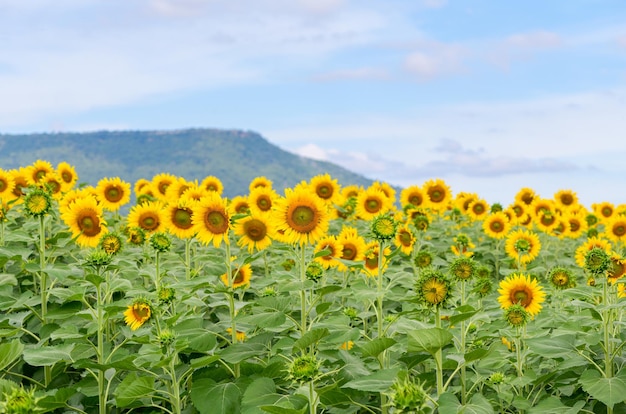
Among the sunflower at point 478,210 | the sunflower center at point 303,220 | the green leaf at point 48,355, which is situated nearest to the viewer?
Result: the green leaf at point 48,355

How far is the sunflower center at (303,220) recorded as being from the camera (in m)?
5.74

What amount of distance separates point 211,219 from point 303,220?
3.04 ft

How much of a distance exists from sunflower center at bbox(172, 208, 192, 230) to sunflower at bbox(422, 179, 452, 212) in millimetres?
7420

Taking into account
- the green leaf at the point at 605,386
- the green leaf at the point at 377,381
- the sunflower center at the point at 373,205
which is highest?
the sunflower center at the point at 373,205

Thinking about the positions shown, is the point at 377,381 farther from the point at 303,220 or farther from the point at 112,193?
the point at 112,193

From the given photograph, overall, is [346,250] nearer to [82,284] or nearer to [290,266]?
[290,266]

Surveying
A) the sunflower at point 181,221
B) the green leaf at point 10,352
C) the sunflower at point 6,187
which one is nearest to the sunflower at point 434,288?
the green leaf at point 10,352

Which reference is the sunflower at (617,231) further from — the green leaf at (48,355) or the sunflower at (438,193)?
the green leaf at (48,355)

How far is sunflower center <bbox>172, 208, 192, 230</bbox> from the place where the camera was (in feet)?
22.5

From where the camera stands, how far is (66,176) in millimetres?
11883

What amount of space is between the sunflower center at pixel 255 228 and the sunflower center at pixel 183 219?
2.05ft

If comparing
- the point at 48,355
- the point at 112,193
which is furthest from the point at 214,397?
the point at 112,193

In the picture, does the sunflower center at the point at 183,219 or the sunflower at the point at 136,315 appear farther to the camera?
the sunflower center at the point at 183,219

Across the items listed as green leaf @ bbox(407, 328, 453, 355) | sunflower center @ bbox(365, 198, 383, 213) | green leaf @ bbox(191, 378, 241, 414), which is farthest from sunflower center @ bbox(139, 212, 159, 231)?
green leaf @ bbox(407, 328, 453, 355)
